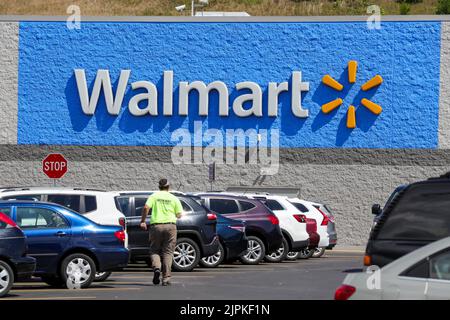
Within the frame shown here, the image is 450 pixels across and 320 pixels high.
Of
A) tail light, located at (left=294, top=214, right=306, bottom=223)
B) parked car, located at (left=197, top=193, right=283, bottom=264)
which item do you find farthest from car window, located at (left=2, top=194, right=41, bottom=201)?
tail light, located at (left=294, top=214, right=306, bottom=223)

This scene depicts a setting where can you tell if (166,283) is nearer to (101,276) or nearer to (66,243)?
(101,276)

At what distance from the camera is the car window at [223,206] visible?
89.7 ft

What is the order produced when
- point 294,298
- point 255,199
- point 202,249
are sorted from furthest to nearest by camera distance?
point 255,199 < point 202,249 < point 294,298

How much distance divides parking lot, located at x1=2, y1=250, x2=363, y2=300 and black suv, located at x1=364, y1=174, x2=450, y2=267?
5.13 m

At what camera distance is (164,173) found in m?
43.0

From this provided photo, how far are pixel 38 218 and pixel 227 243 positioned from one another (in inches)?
292

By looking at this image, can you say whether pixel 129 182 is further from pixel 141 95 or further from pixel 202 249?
pixel 202 249

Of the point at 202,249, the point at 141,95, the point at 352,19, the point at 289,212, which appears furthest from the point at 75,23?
the point at 202,249

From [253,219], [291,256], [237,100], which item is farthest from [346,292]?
[237,100]

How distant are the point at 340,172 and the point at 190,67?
6.90 metres

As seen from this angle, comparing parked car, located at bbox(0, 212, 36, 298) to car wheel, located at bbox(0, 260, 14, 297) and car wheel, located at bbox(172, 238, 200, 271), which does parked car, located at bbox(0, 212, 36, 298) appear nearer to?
car wheel, located at bbox(0, 260, 14, 297)

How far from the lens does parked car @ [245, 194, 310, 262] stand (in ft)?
95.2

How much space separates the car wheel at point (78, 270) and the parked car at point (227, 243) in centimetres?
661

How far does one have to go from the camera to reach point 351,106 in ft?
139
